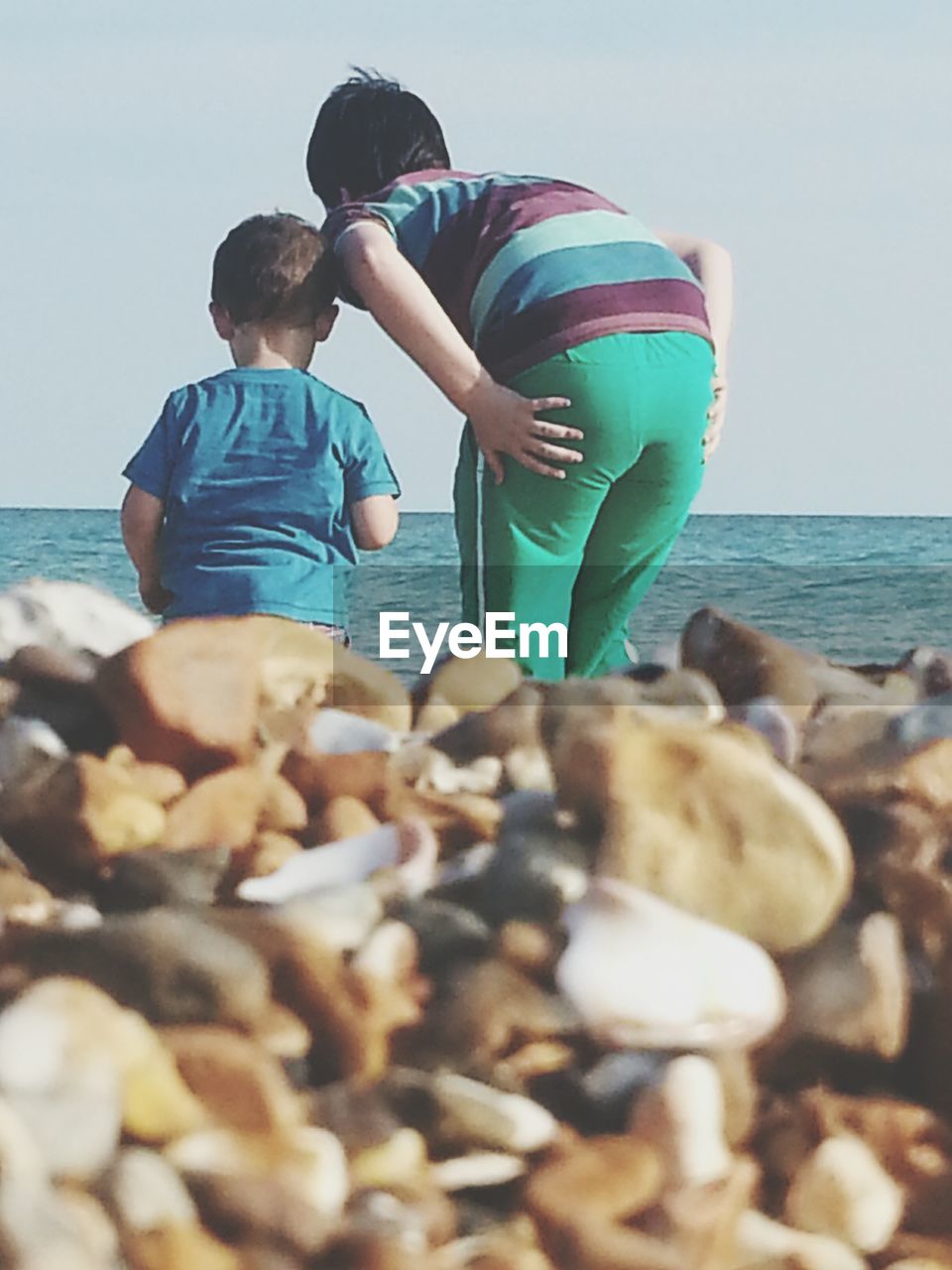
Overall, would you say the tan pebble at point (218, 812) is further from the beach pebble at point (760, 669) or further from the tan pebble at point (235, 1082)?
the beach pebble at point (760, 669)

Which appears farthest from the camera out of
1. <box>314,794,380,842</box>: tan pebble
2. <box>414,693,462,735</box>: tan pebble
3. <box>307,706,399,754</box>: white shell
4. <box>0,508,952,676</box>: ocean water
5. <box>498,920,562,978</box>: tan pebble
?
<box>0,508,952,676</box>: ocean water

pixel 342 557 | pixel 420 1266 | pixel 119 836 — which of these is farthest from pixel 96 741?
pixel 342 557

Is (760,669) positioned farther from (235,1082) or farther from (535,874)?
(235,1082)

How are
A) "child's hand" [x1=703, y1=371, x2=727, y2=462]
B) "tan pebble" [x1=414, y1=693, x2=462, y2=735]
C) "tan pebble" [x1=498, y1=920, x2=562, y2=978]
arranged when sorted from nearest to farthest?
"tan pebble" [x1=498, y1=920, x2=562, y2=978] → "tan pebble" [x1=414, y1=693, x2=462, y2=735] → "child's hand" [x1=703, y1=371, x2=727, y2=462]

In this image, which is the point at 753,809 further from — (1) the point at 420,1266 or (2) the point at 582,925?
(1) the point at 420,1266

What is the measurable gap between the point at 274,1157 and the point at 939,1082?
47 cm

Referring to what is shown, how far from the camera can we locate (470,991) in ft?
3.98

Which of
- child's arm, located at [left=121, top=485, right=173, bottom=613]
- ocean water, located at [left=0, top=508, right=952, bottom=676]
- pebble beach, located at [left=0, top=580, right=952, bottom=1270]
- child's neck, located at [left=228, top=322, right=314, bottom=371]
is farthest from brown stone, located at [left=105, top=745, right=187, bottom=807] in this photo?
ocean water, located at [left=0, top=508, right=952, bottom=676]

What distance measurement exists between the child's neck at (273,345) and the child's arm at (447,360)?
0.57 metres

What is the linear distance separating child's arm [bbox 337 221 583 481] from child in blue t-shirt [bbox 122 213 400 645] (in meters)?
0.50

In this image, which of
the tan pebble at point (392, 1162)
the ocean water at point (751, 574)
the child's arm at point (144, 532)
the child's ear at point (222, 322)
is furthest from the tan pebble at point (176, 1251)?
the ocean water at point (751, 574)

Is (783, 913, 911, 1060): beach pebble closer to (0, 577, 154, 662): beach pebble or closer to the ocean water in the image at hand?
(0, 577, 154, 662): beach pebble

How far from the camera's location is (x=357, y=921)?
4.16 feet

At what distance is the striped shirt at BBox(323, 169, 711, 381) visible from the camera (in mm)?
2754
